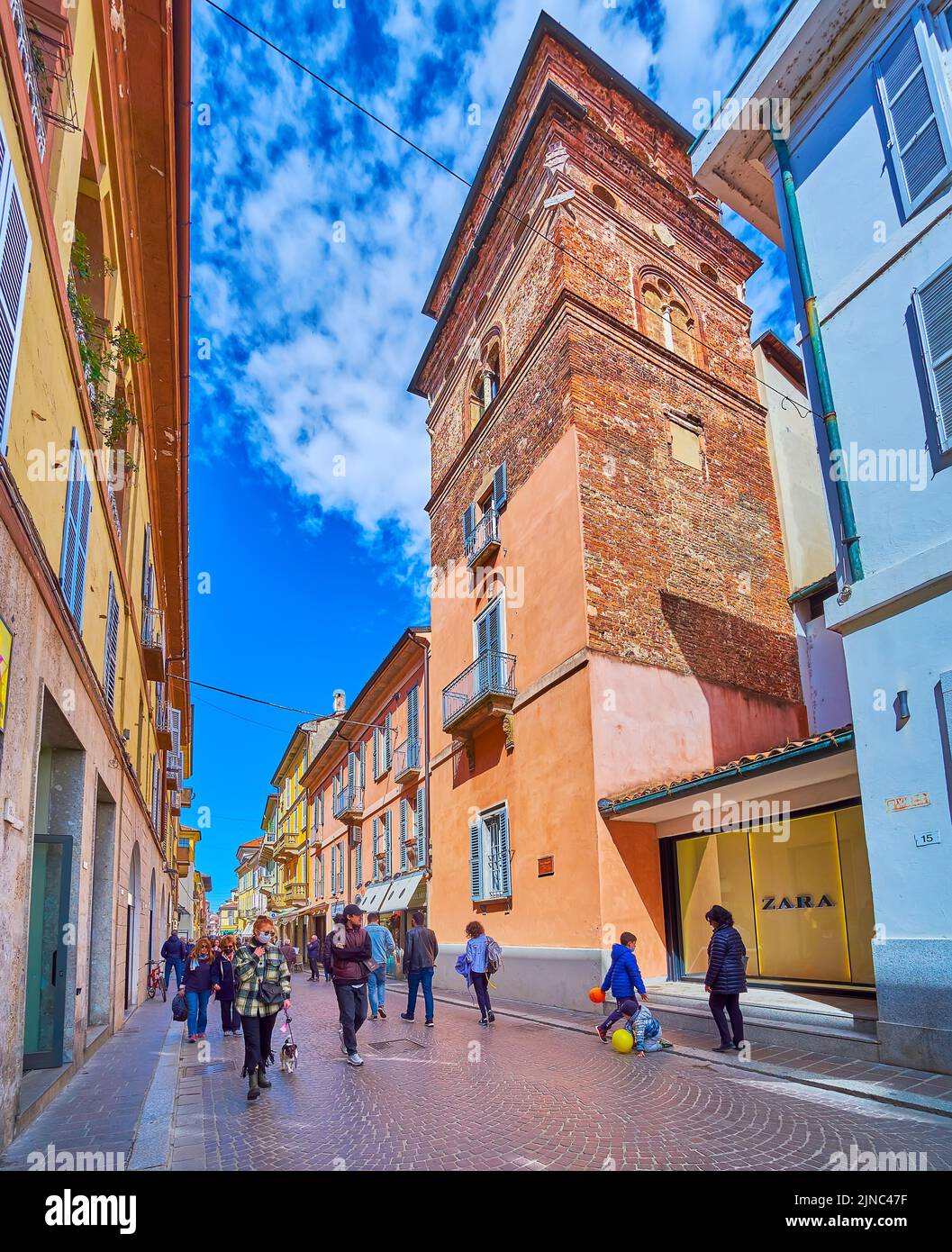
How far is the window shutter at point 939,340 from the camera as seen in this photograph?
26.3ft

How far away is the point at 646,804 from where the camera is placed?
12.3 metres

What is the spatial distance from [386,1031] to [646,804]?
491 centimetres

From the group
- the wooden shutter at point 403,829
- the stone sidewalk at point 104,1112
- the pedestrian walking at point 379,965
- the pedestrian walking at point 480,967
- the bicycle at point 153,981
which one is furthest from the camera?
the wooden shutter at point 403,829

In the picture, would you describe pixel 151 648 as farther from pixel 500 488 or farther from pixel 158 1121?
pixel 158 1121

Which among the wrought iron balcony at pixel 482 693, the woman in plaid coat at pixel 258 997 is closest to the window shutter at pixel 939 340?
the woman in plaid coat at pixel 258 997

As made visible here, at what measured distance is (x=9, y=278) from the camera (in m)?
5.42

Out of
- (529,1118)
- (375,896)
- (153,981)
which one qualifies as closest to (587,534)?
(529,1118)

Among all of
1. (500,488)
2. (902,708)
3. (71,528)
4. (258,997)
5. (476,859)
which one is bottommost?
(258,997)

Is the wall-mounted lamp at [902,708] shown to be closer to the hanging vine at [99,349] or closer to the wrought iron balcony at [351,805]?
the hanging vine at [99,349]

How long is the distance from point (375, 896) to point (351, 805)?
4841 millimetres

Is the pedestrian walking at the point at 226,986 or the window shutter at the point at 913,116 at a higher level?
the window shutter at the point at 913,116

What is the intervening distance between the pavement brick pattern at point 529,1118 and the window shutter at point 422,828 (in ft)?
40.8

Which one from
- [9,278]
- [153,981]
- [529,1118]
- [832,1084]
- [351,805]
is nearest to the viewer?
[9,278]
